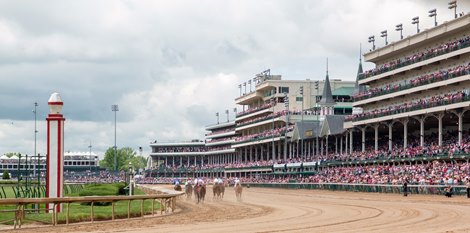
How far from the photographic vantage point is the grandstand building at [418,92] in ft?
224

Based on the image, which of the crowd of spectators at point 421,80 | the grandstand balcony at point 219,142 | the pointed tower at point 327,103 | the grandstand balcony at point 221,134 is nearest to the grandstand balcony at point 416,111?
the crowd of spectators at point 421,80

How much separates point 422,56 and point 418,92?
3.19 metres

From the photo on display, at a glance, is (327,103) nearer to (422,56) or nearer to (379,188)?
(422,56)

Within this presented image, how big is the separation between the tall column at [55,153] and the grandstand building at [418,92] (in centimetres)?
3824

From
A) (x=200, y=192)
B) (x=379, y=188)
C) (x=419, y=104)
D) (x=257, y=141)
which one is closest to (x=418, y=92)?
(x=419, y=104)

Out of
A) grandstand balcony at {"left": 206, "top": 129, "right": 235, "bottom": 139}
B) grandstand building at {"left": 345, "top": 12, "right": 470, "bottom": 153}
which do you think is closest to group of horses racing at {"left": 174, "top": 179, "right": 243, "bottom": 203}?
grandstand building at {"left": 345, "top": 12, "right": 470, "bottom": 153}

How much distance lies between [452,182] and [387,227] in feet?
88.6

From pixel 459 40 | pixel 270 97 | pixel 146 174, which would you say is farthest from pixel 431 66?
pixel 146 174

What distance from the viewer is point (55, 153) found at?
29.3 metres

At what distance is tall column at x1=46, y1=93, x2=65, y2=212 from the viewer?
1147 inches

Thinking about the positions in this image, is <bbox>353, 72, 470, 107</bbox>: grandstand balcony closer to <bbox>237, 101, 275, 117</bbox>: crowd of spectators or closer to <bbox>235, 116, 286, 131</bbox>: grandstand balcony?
<bbox>235, 116, 286, 131</bbox>: grandstand balcony

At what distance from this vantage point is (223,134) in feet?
545

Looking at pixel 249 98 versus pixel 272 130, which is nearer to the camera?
pixel 272 130

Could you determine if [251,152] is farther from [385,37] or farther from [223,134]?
[385,37]
